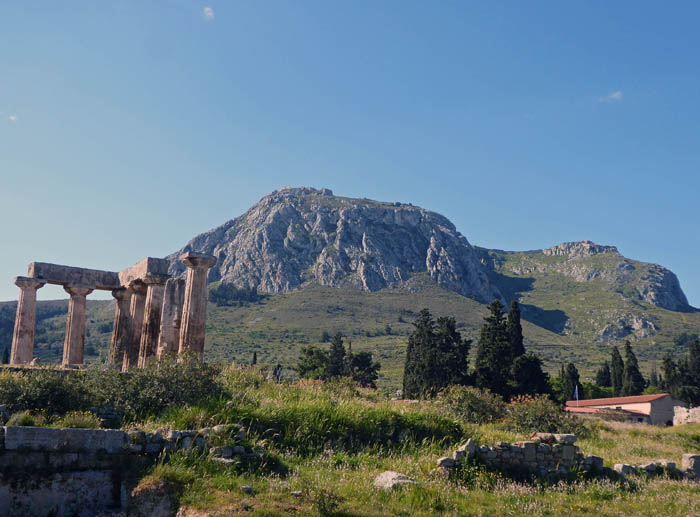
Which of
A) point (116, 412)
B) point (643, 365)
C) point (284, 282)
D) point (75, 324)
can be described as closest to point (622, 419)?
point (75, 324)

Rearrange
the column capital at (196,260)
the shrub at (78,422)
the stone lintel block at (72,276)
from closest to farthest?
1. the shrub at (78,422)
2. the column capital at (196,260)
3. the stone lintel block at (72,276)

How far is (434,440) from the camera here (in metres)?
16.8

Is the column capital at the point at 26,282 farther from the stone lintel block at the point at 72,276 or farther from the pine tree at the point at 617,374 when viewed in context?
the pine tree at the point at 617,374

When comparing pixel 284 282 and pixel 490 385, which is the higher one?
pixel 284 282

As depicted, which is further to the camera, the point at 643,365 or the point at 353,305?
the point at 353,305

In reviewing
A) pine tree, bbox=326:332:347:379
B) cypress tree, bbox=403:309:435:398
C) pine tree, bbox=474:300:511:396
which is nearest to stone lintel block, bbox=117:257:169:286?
cypress tree, bbox=403:309:435:398

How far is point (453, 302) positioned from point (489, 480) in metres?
147

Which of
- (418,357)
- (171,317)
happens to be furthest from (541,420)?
(418,357)

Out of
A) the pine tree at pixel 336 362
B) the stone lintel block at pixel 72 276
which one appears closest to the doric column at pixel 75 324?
the stone lintel block at pixel 72 276

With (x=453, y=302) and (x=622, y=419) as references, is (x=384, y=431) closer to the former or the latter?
(x=622, y=419)

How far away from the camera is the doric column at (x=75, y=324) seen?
30.1m

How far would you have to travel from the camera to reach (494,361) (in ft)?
154

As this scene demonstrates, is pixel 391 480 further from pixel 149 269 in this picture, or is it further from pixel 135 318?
pixel 135 318

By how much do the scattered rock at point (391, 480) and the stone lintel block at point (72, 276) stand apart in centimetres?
2261
